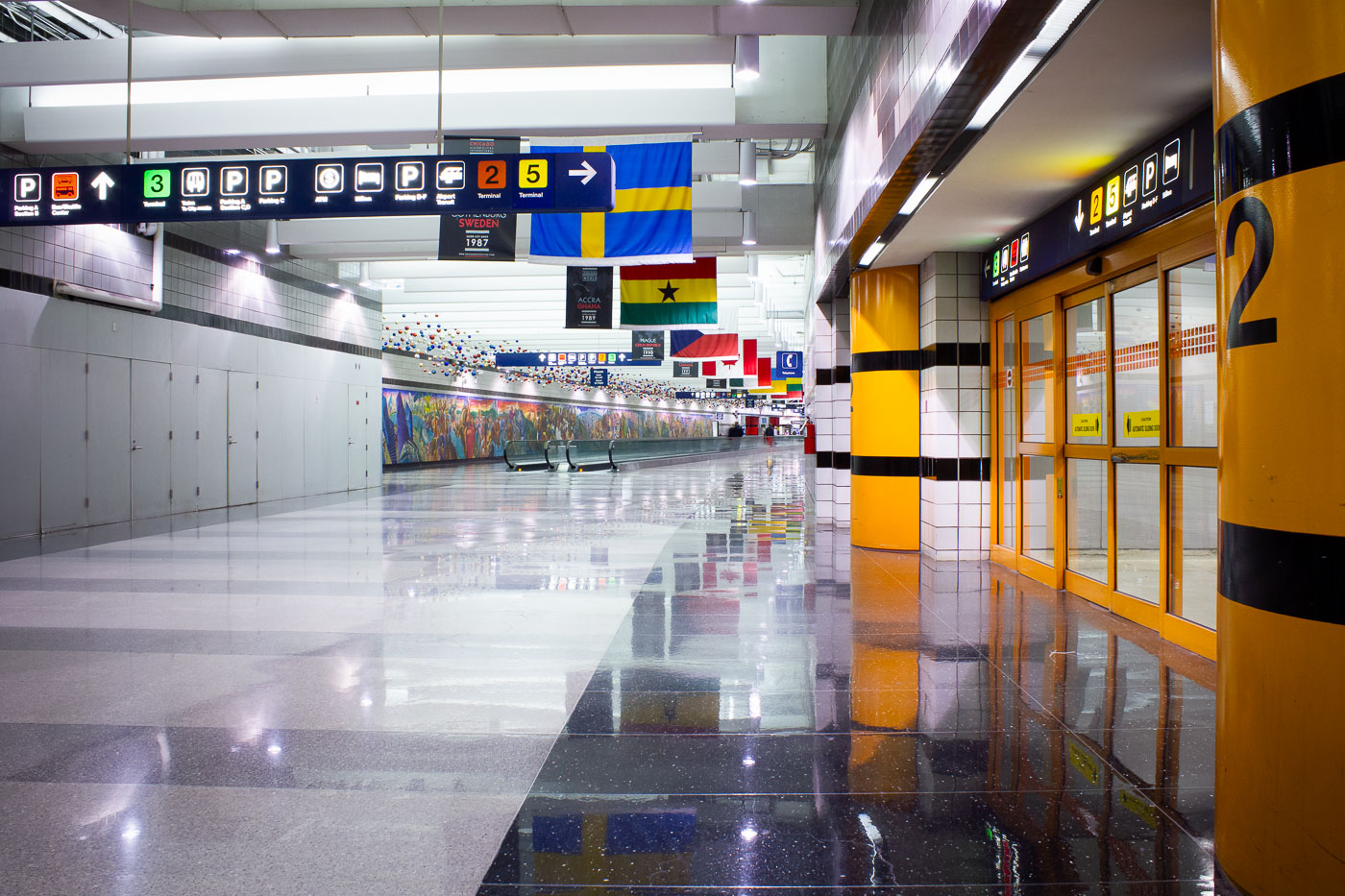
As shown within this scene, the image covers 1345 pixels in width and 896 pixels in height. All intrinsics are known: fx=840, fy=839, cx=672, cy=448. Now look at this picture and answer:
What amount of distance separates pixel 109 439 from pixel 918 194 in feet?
34.0

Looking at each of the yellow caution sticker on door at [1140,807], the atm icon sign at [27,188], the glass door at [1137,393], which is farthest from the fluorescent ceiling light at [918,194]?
the atm icon sign at [27,188]

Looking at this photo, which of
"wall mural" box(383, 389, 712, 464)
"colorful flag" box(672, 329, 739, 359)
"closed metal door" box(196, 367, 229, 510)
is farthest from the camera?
"wall mural" box(383, 389, 712, 464)

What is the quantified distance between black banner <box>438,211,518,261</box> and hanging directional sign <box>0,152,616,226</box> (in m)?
1.79

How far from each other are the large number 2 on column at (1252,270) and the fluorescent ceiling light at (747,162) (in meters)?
8.81

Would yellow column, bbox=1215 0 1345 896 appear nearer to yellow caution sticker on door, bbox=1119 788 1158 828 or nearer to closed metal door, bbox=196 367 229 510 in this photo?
yellow caution sticker on door, bbox=1119 788 1158 828

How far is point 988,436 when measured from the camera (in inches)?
311

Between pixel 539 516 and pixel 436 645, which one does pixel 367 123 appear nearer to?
pixel 539 516

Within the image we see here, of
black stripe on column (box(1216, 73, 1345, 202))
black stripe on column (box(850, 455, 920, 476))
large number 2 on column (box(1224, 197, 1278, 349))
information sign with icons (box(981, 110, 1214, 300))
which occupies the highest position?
information sign with icons (box(981, 110, 1214, 300))

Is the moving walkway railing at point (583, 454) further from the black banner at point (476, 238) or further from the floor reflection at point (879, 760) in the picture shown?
the floor reflection at point (879, 760)

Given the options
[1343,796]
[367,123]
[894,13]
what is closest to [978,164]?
[894,13]

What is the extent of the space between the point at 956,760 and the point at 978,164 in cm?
359

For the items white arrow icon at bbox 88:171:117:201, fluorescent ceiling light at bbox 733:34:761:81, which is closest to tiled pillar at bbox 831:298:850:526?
fluorescent ceiling light at bbox 733:34:761:81

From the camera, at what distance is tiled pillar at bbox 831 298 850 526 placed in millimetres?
10953

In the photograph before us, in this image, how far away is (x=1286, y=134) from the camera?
6.94ft
